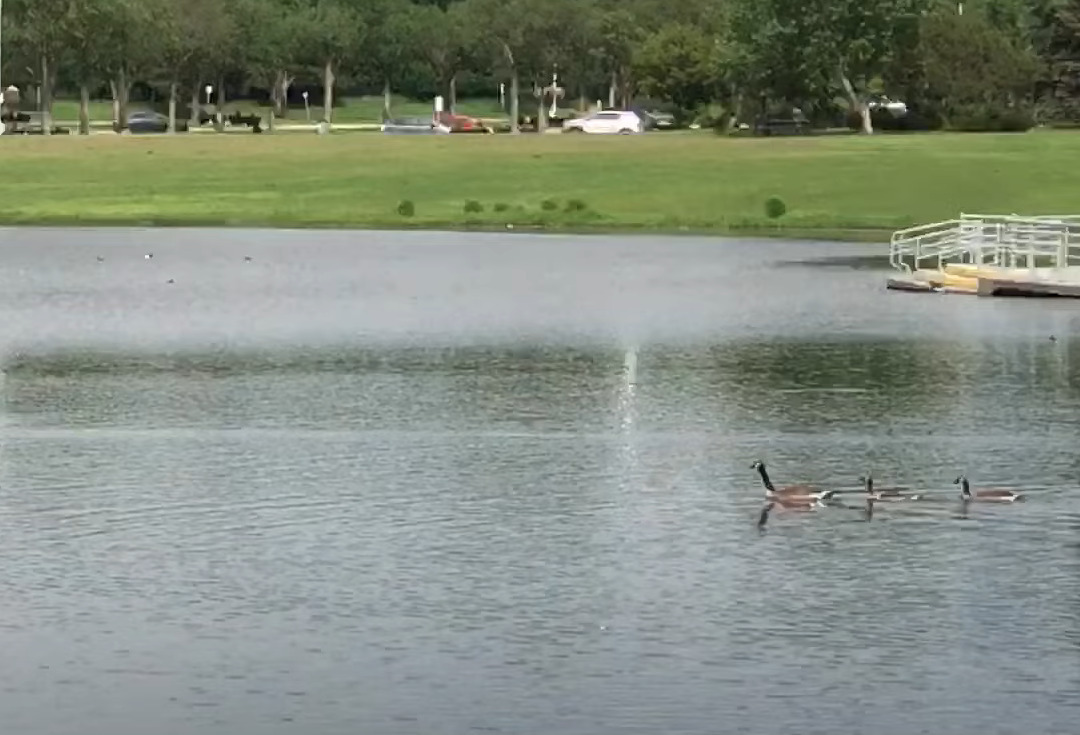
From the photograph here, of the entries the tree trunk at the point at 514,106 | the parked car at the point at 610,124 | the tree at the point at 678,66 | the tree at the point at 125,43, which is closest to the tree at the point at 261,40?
the tree at the point at 125,43

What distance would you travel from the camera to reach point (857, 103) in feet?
378

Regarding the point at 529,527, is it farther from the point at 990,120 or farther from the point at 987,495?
the point at 990,120

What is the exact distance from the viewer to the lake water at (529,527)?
557 inches

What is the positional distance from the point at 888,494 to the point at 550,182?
191 ft

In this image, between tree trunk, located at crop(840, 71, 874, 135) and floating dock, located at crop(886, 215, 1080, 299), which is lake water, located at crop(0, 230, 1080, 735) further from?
tree trunk, located at crop(840, 71, 874, 135)

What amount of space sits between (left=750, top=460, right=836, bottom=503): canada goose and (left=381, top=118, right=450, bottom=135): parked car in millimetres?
86773

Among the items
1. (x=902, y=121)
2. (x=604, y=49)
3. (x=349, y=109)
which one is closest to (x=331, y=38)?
(x=604, y=49)

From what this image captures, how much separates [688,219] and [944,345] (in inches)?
1413

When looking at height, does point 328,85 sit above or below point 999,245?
above

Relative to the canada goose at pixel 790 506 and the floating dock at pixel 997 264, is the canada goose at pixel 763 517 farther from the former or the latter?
the floating dock at pixel 997 264

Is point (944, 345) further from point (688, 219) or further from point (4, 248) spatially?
point (688, 219)

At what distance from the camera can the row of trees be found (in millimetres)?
114250

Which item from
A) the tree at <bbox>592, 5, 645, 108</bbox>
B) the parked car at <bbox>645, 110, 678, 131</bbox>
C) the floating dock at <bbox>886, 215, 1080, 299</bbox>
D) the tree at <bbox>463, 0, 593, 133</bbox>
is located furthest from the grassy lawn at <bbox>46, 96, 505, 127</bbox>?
the floating dock at <bbox>886, 215, 1080, 299</bbox>

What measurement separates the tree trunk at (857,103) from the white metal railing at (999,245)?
55813 mm
